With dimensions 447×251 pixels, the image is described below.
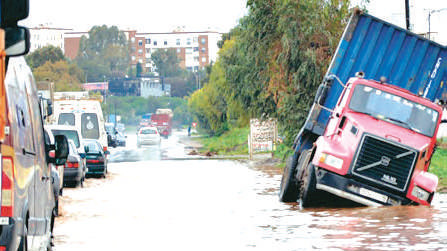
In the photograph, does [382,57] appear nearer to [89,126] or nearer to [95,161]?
[95,161]

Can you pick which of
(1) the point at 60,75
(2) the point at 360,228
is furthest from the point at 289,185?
(1) the point at 60,75

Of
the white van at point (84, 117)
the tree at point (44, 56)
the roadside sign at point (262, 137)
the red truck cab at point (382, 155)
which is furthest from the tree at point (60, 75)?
the red truck cab at point (382, 155)

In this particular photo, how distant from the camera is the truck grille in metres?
18.1

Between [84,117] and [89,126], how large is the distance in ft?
1.83

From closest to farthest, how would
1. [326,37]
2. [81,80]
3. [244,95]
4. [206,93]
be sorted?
[326,37]
[244,95]
[206,93]
[81,80]

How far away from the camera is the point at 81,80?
154 m

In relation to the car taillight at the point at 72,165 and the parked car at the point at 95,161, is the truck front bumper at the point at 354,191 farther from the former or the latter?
the parked car at the point at 95,161

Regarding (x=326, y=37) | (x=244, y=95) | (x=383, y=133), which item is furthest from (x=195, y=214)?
(x=244, y=95)

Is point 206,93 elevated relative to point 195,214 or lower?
lower

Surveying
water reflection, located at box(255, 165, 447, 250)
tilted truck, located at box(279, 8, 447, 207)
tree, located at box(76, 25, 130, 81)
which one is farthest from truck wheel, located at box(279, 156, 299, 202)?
tree, located at box(76, 25, 130, 81)

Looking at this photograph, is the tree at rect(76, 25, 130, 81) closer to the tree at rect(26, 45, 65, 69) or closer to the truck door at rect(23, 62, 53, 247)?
the tree at rect(26, 45, 65, 69)

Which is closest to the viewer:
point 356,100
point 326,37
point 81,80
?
point 356,100

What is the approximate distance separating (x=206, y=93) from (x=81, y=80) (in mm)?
65195

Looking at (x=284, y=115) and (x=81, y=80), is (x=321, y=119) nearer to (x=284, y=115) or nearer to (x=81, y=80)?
(x=284, y=115)
